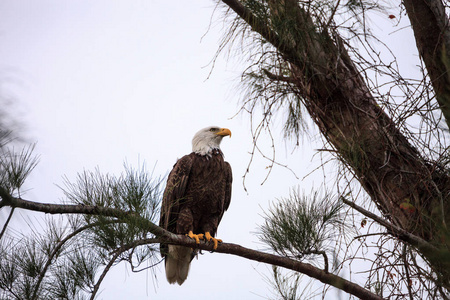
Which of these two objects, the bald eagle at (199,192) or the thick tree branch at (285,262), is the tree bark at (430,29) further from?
the bald eagle at (199,192)

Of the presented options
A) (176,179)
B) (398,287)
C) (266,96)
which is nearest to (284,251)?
(398,287)

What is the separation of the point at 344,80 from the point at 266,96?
1.46 ft

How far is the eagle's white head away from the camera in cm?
433

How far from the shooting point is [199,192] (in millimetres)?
4020

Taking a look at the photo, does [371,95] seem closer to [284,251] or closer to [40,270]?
[284,251]

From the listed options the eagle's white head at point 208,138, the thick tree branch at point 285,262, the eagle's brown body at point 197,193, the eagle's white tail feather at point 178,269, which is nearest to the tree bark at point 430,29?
the thick tree branch at point 285,262

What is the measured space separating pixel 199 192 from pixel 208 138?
616mm

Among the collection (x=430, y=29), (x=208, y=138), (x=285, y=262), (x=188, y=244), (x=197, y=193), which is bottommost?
(x=285, y=262)

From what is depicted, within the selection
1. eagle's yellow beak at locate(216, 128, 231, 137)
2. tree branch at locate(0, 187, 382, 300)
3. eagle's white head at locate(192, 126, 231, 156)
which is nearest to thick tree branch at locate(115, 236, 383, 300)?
tree branch at locate(0, 187, 382, 300)

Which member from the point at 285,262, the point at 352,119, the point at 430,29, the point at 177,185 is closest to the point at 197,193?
the point at 177,185

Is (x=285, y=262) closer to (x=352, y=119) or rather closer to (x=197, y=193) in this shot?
(x=352, y=119)

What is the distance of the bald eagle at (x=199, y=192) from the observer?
13.0 feet

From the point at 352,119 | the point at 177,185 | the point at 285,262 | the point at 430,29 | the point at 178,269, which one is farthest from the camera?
the point at 178,269

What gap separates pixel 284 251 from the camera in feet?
9.02
